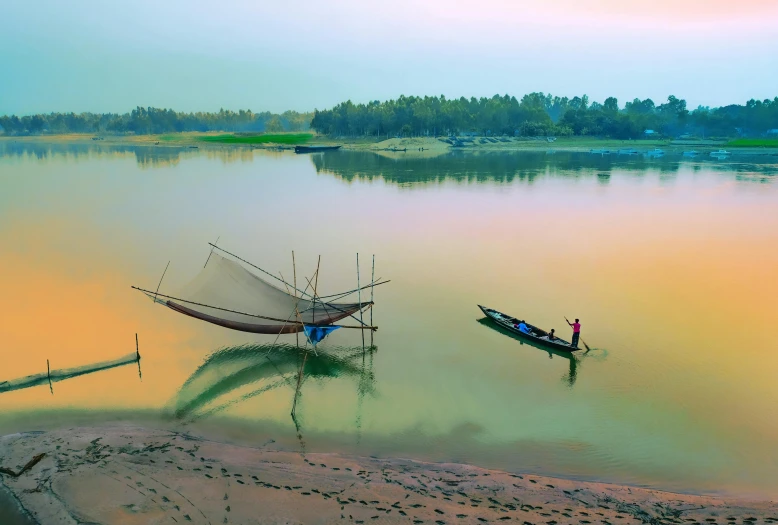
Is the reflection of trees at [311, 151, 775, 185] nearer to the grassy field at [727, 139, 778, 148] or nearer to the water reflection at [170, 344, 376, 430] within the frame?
the grassy field at [727, 139, 778, 148]

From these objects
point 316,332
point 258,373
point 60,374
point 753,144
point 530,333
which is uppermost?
point 753,144

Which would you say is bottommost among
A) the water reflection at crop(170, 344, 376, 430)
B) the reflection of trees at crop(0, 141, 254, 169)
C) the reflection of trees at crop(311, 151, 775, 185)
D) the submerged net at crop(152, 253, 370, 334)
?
the water reflection at crop(170, 344, 376, 430)

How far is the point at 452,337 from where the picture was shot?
1405cm

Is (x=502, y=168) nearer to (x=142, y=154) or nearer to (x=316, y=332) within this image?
(x=316, y=332)

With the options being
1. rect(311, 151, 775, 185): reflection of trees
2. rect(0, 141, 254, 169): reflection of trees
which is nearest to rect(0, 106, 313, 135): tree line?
rect(0, 141, 254, 169): reflection of trees

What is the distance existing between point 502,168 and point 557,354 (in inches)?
1944

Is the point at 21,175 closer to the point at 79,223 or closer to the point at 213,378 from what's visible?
the point at 79,223

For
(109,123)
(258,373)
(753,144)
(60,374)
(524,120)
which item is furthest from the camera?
(109,123)

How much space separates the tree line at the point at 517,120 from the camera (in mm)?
97000

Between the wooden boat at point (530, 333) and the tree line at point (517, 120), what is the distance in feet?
291

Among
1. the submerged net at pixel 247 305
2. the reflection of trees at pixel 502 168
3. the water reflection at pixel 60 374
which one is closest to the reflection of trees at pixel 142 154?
the reflection of trees at pixel 502 168

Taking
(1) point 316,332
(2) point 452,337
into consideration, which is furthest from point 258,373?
(2) point 452,337

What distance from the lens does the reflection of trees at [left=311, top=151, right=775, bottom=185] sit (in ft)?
168

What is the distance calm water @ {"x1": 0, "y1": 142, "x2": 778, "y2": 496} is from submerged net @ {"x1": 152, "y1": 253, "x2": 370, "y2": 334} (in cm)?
104
